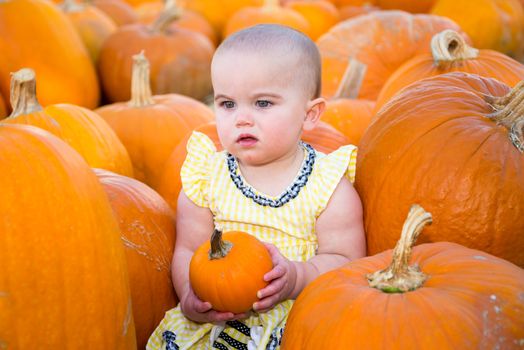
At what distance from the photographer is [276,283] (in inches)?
81.7

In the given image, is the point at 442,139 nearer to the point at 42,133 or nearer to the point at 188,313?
the point at 188,313

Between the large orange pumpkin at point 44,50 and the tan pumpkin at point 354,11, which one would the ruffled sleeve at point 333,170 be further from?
the tan pumpkin at point 354,11

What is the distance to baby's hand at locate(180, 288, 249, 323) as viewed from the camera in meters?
2.13

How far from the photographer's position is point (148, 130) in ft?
12.7

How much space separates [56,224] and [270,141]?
75 cm

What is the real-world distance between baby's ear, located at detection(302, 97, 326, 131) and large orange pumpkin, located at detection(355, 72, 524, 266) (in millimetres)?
245

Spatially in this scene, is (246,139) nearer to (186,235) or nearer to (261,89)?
(261,89)

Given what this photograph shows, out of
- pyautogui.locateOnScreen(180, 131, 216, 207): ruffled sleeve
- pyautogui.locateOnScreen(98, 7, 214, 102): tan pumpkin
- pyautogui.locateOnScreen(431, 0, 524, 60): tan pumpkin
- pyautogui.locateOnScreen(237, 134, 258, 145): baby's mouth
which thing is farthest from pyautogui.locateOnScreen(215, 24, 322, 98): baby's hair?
pyautogui.locateOnScreen(431, 0, 524, 60): tan pumpkin

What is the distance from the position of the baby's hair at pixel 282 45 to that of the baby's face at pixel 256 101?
2 cm

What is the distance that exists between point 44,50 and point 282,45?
267cm

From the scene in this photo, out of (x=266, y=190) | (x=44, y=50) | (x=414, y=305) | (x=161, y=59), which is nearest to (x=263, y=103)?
(x=266, y=190)

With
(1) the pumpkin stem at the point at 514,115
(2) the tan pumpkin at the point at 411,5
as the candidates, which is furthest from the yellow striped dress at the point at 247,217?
(2) the tan pumpkin at the point at 411,5

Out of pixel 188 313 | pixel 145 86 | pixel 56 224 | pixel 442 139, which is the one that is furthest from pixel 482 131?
pixel 145 86

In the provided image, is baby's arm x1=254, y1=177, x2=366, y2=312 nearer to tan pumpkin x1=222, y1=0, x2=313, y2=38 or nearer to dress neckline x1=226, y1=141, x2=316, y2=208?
dress neckline x1=226, y1=141, x2=316, y2=208
